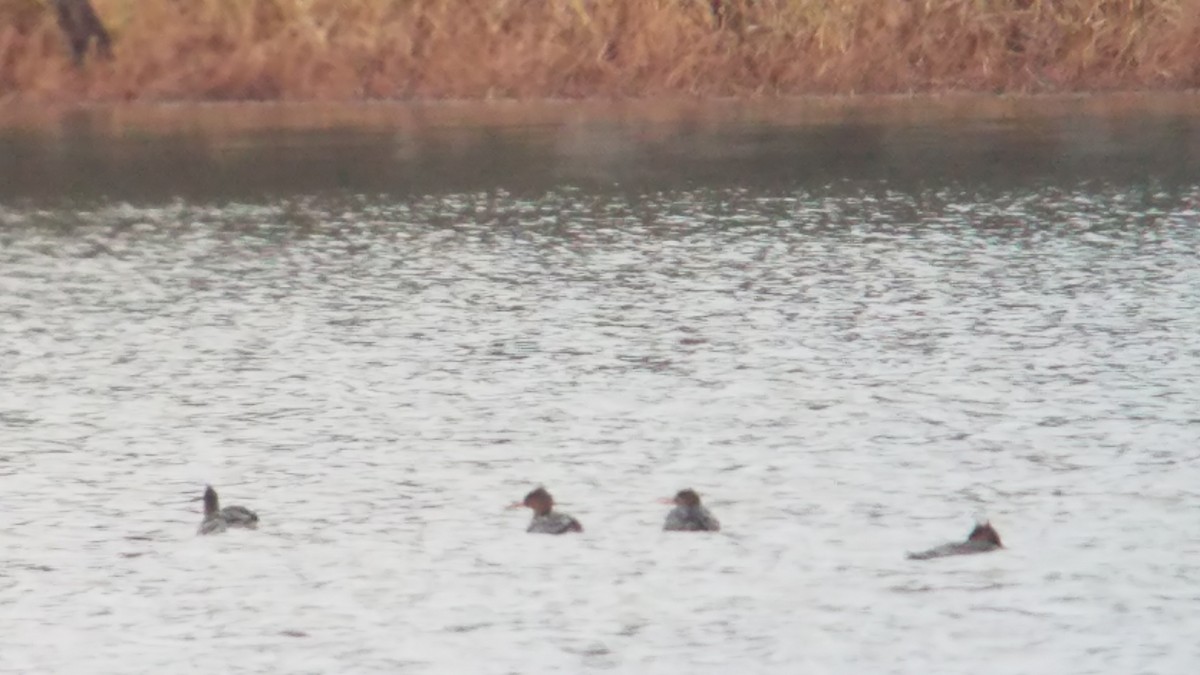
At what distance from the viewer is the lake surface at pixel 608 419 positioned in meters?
11.5

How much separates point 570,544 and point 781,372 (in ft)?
17.7

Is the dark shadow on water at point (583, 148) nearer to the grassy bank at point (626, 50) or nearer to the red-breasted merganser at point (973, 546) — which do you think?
the grassy bank at point (626, 50)

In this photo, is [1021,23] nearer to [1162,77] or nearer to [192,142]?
[1162,77]

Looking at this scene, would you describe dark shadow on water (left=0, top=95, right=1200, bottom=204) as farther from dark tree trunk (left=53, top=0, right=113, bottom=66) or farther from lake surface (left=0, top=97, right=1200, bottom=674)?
dark tree trunk (left=53, top=0, right=113, bottom=66)

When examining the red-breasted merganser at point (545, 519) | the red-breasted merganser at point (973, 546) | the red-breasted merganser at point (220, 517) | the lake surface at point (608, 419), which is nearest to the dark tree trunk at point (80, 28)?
the lake surface at point (608, 419)

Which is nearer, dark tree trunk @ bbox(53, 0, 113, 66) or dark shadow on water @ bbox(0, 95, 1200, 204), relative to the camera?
dark shadow on water @ bbox(0, 95, 1200, 204)

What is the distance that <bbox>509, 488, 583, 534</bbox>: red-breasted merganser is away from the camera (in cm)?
1319

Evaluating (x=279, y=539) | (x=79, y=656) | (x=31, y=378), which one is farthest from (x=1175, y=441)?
(x=31, y=378)

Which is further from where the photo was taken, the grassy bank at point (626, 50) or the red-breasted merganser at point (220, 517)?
the grassy bank at point (626, 50)

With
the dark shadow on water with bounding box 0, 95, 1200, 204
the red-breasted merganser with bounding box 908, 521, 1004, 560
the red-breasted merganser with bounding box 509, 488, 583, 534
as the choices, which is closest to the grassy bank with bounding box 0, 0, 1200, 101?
the dark shadow on water with bounding box 0, 95, 1200, 204

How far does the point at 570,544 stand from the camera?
512 inches

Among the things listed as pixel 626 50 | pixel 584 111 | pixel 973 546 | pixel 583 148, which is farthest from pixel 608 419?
pixel 626 50

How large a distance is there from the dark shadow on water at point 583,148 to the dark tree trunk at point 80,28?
1455 millimetres

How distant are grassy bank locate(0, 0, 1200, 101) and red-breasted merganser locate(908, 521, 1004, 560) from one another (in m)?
33.1
